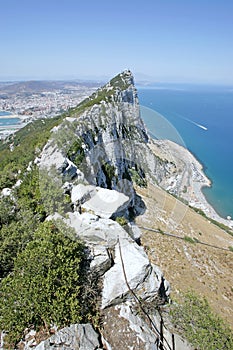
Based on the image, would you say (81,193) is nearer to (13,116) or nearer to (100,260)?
(100,260)

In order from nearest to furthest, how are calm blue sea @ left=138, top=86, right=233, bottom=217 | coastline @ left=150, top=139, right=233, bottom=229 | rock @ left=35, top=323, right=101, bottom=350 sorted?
rock @ left=35, top=323, right=101, bottom=350 < coastline @ left=150, top=139, right=233, bottom=229 < calm blue sea @ left=138, top=86, right=233, bottom=217

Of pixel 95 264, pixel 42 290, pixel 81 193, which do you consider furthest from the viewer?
pixel 81 193

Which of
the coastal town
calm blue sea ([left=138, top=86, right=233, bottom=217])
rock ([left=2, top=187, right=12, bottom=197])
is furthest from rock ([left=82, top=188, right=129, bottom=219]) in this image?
the coastal town

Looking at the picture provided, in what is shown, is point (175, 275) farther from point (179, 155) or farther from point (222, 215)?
point (222, 215)

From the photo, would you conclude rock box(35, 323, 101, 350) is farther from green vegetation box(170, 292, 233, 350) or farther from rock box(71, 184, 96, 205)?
rock box(71, 184, 96, 205)

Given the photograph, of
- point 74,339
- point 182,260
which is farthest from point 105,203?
point 182,260

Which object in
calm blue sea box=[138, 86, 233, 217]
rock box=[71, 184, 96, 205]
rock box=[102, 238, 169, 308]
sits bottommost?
calm blue sea box=[138, 86, 233, 217]

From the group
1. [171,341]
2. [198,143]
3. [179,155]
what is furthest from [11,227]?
[198,143]
